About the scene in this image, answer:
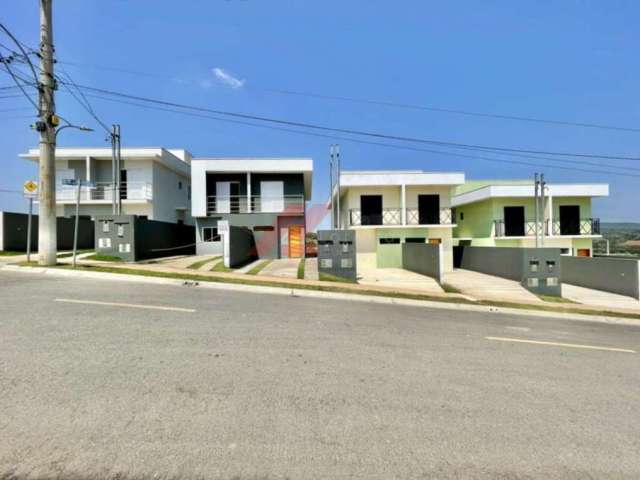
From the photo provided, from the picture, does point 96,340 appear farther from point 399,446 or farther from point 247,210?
point 247,210

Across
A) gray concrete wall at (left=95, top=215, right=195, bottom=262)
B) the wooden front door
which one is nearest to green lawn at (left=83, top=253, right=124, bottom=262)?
gray concrete wall at (left=95, top=215, right=195, bottom=262)

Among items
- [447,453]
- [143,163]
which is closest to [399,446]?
[447,453]

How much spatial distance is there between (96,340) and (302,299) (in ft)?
17.3

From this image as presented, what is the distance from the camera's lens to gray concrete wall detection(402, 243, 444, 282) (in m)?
16.8

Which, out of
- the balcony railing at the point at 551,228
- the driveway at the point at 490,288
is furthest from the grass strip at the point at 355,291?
the balcony railing at the point at 551,228

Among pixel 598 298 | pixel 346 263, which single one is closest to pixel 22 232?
pixel 346 263

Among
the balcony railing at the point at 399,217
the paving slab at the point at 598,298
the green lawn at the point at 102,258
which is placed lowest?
the paving slab at the point at 598,298

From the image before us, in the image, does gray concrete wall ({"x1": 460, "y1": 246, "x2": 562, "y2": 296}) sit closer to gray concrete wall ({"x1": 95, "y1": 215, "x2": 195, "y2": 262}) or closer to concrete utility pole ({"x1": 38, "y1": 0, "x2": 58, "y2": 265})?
gray concrete wall ({"x1": 95, "y1": 215, "x2": 195, "y2": 262})

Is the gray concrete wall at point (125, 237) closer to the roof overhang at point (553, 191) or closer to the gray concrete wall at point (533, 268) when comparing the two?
the gray concrete wall at point (533, 268)

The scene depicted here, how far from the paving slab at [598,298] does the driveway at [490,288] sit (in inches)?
74.5

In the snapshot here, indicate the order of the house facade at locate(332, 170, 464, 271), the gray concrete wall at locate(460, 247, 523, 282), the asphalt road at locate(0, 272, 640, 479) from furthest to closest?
the house facade at locate(332, 170, 464, 271)
the gray concrete wall at locate(460, 247, 523, 282)
the asphalt road at locate(0, 272, 640, 479)

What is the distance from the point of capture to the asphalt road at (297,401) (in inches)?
102

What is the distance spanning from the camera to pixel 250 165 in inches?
940

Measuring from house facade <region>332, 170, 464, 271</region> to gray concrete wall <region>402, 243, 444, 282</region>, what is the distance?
1297 mm
